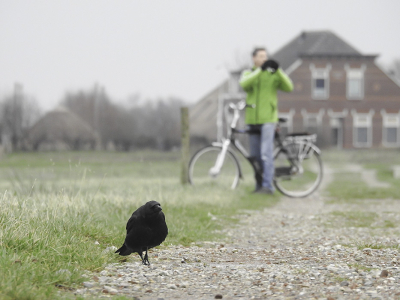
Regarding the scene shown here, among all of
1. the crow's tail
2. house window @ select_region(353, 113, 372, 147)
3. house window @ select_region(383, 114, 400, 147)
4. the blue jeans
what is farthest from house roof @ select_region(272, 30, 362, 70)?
the crow's tail

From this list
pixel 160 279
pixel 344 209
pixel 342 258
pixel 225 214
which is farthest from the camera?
pixel 344 209

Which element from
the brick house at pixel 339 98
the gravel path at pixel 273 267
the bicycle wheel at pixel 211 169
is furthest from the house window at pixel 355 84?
the gravel path at pixel 273 267

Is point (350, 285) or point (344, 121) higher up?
point (344, 121)

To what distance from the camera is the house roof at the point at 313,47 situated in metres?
35.7

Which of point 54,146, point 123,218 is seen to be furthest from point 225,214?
point 54,146

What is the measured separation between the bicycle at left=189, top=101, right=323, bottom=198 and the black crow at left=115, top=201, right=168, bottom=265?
5.13 metres

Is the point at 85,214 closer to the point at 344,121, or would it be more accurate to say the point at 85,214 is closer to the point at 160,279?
the point at 160,279

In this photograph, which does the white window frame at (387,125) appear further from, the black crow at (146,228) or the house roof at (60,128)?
the black crow at (146,228)

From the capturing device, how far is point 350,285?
10.8 feet

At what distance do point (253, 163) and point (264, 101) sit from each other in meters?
1.07

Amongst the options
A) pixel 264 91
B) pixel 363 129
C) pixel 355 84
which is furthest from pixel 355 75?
pixel 264 91

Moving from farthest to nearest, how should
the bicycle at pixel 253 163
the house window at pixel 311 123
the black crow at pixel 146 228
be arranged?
1. the house window at pixel 311 123
2. the bicycle at pixel 253 163
3. the black crow at pixel 146 228

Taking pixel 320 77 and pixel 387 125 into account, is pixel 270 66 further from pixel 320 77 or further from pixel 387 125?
pixel 387 125

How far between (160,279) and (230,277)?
0.46 metres
